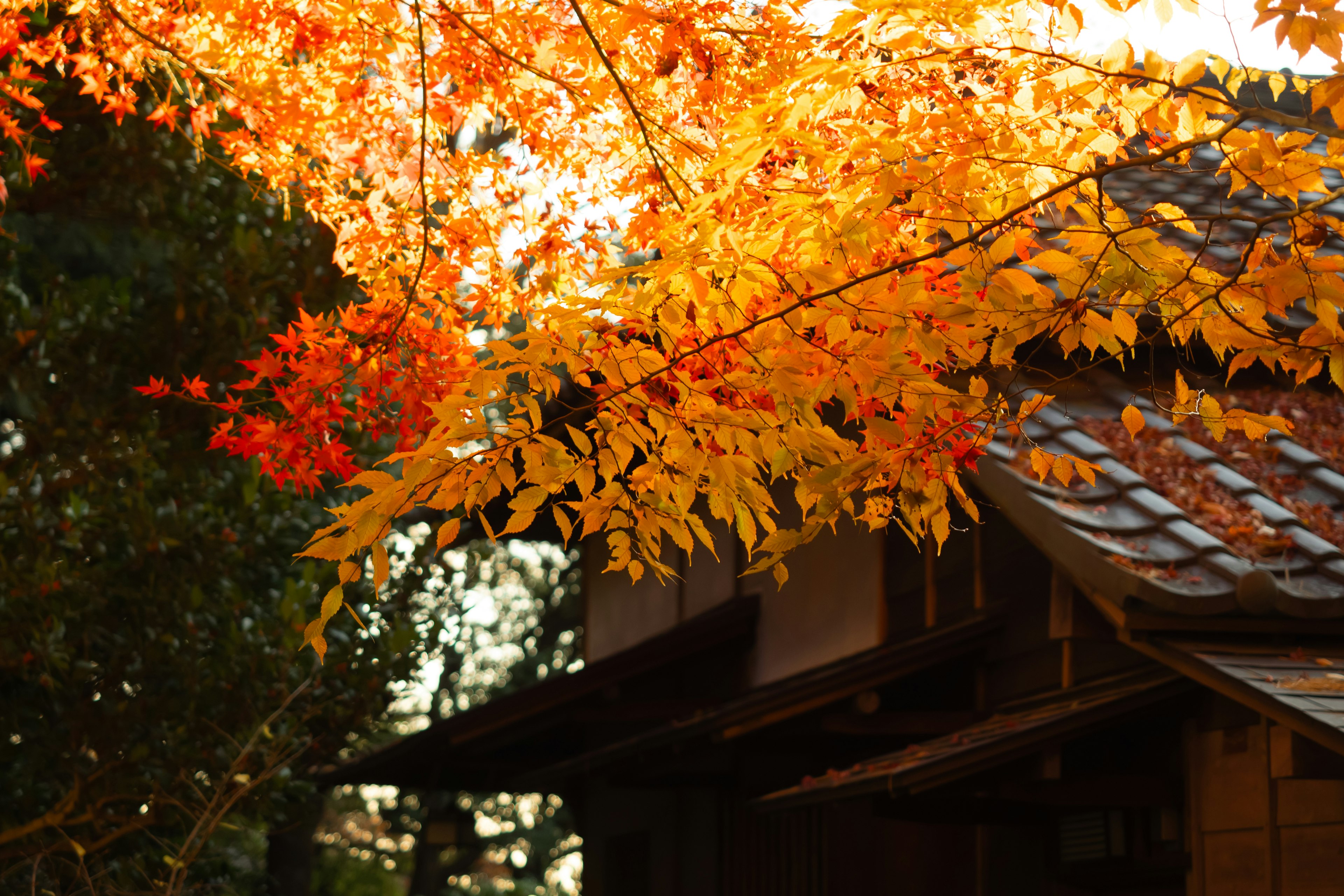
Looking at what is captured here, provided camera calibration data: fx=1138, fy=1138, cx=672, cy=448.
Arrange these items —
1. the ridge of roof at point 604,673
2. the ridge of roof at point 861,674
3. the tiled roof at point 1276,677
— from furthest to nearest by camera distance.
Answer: the ridge of roof at point 604,673
the ridge of roof at point 861,674
the tiled roof at point 1276,677

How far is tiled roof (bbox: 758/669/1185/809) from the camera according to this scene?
4.14m

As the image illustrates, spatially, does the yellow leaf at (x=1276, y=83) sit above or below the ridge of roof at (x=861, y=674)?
above

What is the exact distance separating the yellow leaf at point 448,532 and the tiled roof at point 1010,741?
2463 millimetres

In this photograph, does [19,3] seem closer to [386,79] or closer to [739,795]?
[386,79]

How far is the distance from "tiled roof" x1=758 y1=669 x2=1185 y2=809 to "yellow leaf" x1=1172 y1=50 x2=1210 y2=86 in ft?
9.03

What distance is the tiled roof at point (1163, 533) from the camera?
3.75 m

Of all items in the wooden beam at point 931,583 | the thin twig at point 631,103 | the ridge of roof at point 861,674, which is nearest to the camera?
the thin twig at point 631,103

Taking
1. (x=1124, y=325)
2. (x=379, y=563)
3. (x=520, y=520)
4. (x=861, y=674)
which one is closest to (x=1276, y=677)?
(x=1124, y=325)

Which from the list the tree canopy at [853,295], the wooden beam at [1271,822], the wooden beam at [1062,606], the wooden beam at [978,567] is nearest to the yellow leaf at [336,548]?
the tree canopy at [853,295]

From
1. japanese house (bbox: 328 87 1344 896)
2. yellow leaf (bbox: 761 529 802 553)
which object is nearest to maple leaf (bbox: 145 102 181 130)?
yellow leaf (bbox: 761 529 802 553)

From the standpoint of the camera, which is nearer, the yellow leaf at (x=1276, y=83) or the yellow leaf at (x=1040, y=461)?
the yellow leaf at (x=1276, y=83)

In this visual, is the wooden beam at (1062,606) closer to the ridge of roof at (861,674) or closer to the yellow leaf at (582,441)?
the ridge of roof at (861,674)

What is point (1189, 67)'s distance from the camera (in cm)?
203

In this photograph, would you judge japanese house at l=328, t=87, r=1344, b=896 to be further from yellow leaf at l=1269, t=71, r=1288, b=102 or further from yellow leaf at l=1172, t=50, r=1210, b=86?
yellow leaf at l=1269, t=71, r=1288, b=102
